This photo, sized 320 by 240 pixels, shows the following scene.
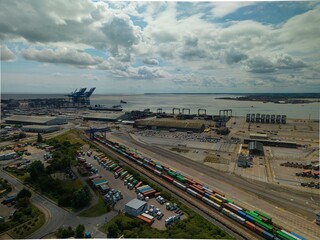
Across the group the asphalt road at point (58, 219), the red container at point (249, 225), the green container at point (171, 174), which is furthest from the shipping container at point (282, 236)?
the asphalt road at point (58, 219)

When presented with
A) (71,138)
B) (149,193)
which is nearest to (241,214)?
(149,193)

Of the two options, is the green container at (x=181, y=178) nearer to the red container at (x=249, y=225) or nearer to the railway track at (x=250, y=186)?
the railway track at (x=250, y=186)

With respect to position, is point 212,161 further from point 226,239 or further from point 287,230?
point 226,239

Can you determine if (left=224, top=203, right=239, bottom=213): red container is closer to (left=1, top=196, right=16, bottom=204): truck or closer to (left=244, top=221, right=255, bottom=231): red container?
(left=244, top=221, right=255, bottom=231): red container

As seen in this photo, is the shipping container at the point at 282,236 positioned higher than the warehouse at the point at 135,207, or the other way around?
the warehouse at the point at 135,207

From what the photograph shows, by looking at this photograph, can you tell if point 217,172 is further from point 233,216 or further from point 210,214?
point 233,216

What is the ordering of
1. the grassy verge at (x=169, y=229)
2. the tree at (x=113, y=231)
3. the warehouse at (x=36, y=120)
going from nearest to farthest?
the grassy verge at (x=169, y=229) < the tree at (x=113, y=231) < the warehouse at (x=36, y=120)
